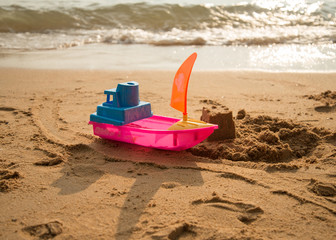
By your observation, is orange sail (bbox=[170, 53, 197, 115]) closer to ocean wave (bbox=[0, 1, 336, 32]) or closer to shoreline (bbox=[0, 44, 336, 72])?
shoreline (bbox=[0, 44, 336, 72])

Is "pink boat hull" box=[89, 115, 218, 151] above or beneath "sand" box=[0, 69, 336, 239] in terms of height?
above

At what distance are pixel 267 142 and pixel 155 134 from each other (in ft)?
3.10

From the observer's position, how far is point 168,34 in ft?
30.5

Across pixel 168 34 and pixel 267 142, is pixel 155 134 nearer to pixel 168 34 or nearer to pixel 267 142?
pixel 267 142

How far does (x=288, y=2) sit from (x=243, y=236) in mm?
12033

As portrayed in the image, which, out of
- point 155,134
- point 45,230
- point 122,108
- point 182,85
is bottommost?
point 45,230

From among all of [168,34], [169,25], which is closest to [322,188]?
[168,34]

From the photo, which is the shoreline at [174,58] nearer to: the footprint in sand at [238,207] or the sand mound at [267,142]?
the sand mound at [267,142]

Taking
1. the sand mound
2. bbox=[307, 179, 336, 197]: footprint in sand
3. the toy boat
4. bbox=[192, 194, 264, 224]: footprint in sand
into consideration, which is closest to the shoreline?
the sand mound

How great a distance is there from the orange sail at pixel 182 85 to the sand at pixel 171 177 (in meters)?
0.40

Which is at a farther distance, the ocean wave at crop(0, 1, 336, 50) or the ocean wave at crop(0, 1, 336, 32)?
the ocean wave at crop(0, 1, 336, 32)

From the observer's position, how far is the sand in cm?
191

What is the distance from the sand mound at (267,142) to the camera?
2.76 m

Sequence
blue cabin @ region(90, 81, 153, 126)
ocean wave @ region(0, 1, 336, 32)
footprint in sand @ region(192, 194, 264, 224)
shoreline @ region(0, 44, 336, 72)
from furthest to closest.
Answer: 1. ocean wave @ region(0, 1, 336, 32)
2. shoreline @ region(0, 44, 336, 72)
3. blue cabin @ region(90, 81, 153, 126)
4. footprint in sand @ region(192, 194, 264, 224)
